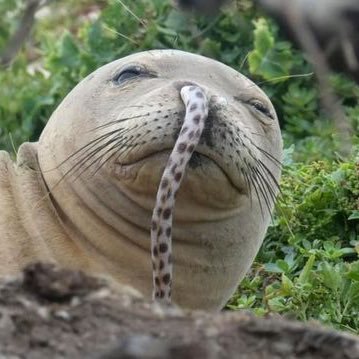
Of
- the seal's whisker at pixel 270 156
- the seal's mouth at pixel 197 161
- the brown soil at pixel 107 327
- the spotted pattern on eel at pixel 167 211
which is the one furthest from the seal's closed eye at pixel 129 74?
the brown soil at pixel 107 327

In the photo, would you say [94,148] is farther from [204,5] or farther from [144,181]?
[204,5]

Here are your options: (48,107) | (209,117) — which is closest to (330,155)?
(48,107)

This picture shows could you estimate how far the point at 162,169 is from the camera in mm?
4637

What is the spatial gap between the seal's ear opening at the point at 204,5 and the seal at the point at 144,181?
2.41 m

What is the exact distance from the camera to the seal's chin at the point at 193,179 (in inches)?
182

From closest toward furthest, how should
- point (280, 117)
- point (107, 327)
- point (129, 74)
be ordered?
point (107, 327), point (129, 74), point (280, 117)

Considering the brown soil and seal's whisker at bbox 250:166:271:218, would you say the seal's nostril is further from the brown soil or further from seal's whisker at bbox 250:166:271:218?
the brown soil

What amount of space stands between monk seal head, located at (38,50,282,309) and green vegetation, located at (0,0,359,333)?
12.3 inches

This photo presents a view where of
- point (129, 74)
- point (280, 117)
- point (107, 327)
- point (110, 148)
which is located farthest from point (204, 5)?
point (280, 117)

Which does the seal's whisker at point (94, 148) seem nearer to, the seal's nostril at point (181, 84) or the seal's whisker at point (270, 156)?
the seal's nostril at point (181, 84)

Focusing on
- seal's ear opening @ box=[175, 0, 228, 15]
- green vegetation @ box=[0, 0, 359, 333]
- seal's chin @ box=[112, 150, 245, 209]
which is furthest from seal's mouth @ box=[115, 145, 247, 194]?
seal's ear opening @ box=[175, 0, 228, 15]

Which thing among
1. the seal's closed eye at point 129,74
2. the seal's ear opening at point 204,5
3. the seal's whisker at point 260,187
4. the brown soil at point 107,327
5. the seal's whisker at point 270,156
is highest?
the seal's ear opening at point 204,5

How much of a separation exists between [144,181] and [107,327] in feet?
6.81

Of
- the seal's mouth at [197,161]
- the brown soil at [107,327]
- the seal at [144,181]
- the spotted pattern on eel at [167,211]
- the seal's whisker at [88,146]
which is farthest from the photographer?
the seal's whisker at [88,146]
